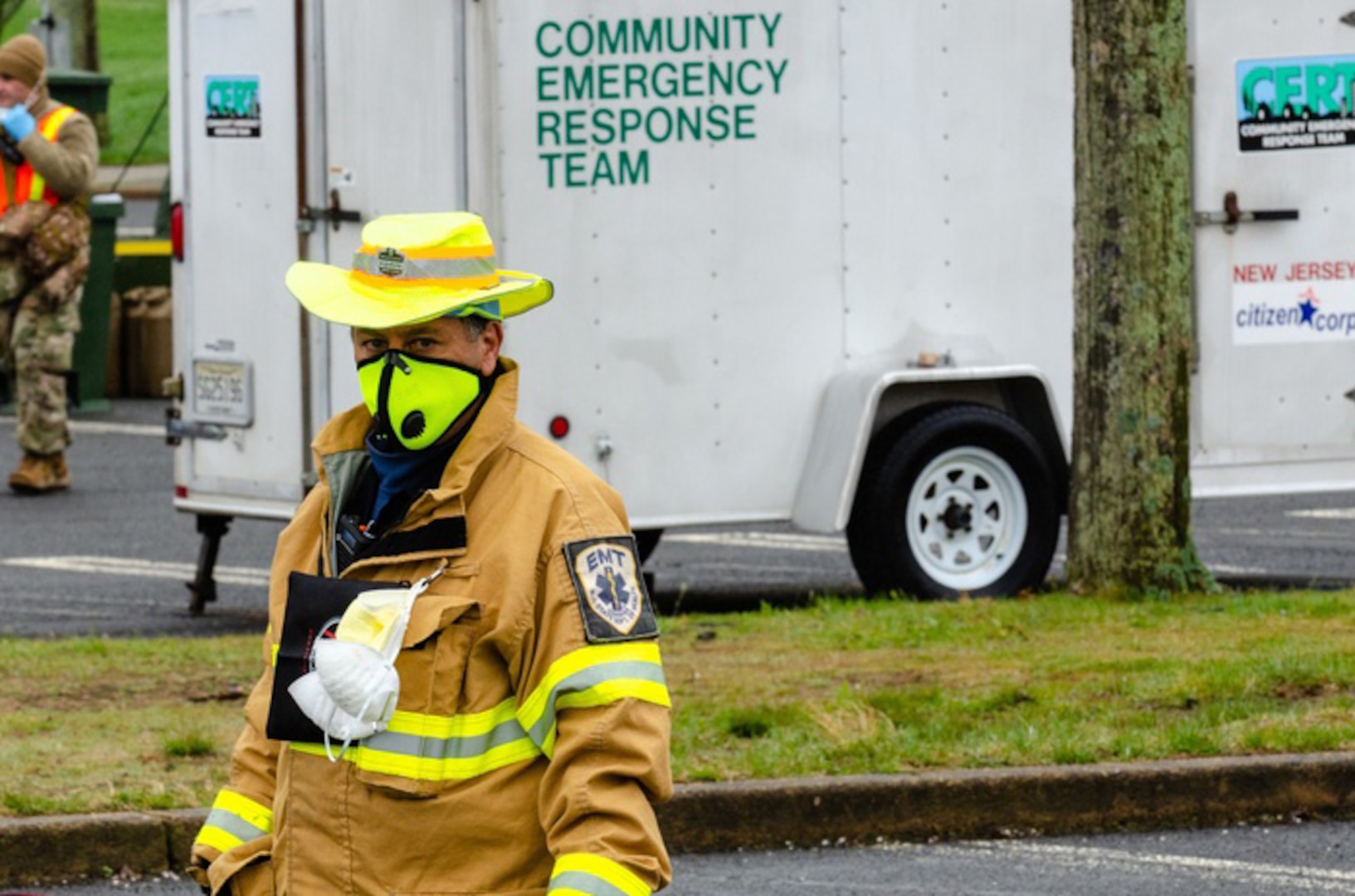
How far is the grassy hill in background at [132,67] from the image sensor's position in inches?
1857

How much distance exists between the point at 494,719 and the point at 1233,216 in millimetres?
8134

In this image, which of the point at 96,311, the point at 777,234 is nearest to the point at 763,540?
the point at 777,234

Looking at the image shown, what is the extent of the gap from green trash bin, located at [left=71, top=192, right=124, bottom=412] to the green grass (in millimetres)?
9452

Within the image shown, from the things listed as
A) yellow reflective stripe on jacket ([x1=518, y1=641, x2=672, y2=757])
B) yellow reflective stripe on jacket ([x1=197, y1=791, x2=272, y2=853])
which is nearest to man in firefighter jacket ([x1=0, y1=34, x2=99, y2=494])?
yellow reflective stripe on jacket ([x1=197, y1=791, x2=272, y2=853])

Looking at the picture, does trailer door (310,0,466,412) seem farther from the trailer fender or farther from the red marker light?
the trailer fender

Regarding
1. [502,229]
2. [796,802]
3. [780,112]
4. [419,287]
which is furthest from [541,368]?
[419,287]

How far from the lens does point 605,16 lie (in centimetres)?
1045

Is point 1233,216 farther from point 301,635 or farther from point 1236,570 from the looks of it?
point 301,635

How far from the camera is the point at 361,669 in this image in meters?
3.42

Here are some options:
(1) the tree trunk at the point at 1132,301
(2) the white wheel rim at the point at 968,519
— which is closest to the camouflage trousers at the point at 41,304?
(2) the white wheel rim at the point at 968,519

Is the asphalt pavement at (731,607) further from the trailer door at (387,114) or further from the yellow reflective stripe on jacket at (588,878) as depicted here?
the yellow reflective stripe on jacket at (588,878)

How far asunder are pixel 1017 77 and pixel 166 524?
5.39 m

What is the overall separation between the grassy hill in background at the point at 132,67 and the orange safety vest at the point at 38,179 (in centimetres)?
2808

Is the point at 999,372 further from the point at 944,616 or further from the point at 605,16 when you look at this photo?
the point at 605,16
